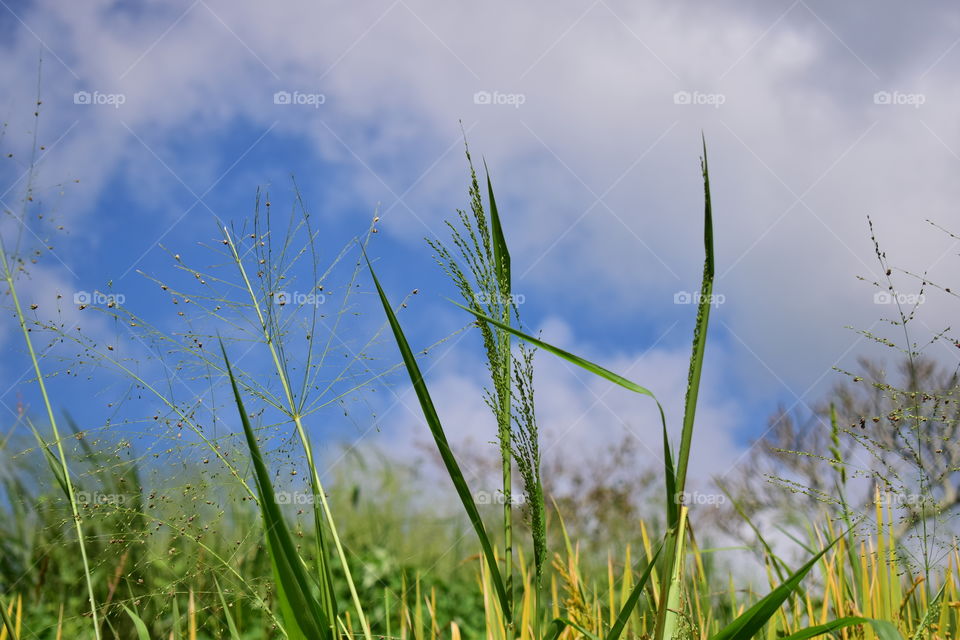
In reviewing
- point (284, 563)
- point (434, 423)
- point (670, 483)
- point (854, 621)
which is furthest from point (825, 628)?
point (284, 563)

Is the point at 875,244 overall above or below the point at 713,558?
above

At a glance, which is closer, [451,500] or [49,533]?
[49,533]

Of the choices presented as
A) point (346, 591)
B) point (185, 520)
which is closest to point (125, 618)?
point (346, 591)

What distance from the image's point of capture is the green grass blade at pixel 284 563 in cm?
105

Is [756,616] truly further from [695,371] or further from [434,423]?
[434,423]

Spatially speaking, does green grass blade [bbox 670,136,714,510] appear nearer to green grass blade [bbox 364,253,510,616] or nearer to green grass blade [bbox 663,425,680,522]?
green grass blade [bbox 663,425,680,522]

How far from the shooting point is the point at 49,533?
3846 mm

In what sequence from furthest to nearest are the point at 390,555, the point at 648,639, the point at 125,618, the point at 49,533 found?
the point at 390,555
the point at 125,618
the point at 49,533
the point at 648,639

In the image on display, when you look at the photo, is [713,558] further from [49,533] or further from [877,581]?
[49,533]

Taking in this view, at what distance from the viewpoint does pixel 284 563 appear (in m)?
1.12

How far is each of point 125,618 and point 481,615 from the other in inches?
91.2

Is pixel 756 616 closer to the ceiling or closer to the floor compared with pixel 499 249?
closer to the floor

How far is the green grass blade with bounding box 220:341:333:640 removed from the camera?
1.05 m

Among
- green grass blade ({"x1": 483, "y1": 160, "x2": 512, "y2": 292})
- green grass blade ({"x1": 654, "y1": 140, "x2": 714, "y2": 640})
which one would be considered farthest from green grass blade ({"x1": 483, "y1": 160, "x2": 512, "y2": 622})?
green grass blade ({"x1": 654, "y1": 140, "x2": 714, "y2": 640})
